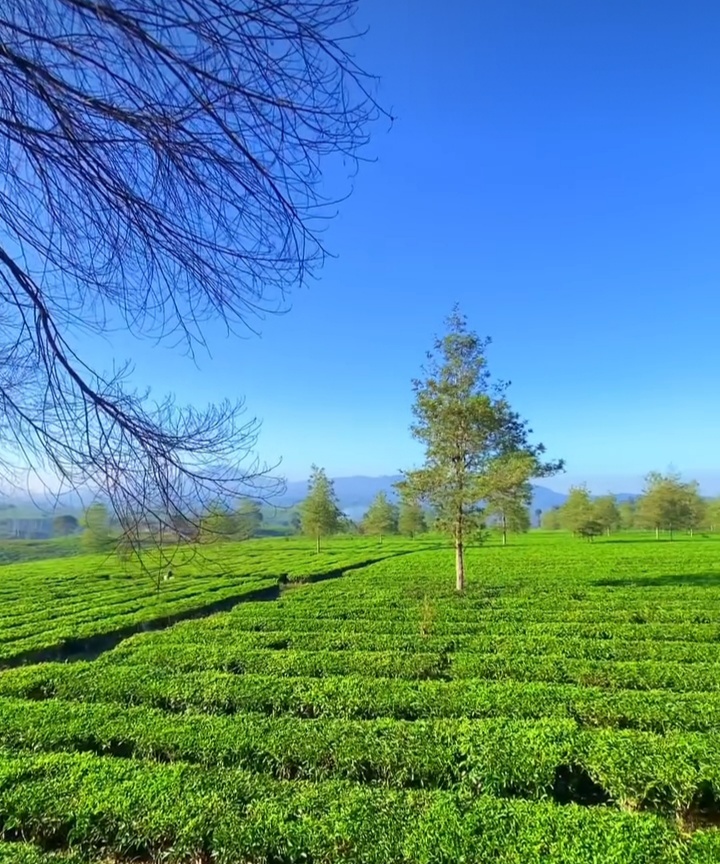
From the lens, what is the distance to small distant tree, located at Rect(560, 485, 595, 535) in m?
48.8

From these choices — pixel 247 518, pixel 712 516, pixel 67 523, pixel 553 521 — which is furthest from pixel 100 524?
pixel 553 521

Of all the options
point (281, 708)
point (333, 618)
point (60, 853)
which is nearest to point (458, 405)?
point (333, 618)

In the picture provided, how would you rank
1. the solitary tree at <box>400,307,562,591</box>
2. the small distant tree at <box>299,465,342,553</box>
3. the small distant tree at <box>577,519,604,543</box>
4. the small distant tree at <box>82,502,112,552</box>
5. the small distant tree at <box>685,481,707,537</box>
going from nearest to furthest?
the small distant tree at <box>82,502,112,552</box> < the solitary tree at <box>400,307,562,591</box> < the small distant tree at <box>299,465,342,553</box> < the small distant tree at <box>577,519,604,543</box> < the small distant tree at <box>685,481,707,537</box>

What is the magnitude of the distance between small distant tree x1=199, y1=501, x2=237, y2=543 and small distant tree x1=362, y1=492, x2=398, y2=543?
2446 inches

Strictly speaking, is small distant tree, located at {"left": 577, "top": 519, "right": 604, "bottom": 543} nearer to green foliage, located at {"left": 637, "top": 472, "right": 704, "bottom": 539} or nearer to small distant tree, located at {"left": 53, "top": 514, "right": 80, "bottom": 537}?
green foliage, located at {"left": 637, "top": 472, "right": 704, "bottom": 539}

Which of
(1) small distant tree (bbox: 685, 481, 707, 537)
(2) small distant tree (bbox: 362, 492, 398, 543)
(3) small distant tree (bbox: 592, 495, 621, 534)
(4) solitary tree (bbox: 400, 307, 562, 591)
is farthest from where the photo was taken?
(2) small distant tree (bbox: 362, 492, 398, 543)

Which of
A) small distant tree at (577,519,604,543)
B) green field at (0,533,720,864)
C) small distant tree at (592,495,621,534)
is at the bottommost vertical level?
green field at (0,533,720,864)

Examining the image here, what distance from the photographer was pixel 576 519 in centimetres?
5056

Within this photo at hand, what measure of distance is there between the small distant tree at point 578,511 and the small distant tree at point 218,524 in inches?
2031

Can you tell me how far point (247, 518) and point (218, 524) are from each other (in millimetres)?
110

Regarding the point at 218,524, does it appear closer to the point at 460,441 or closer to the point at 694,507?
the point at 460,441

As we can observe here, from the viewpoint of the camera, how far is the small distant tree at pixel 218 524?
6.19 feet

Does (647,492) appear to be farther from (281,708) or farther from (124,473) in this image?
(124,473)

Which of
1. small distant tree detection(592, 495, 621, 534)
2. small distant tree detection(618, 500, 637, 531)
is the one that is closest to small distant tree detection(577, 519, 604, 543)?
small distant tree detection(592, 495, 621, 534)
